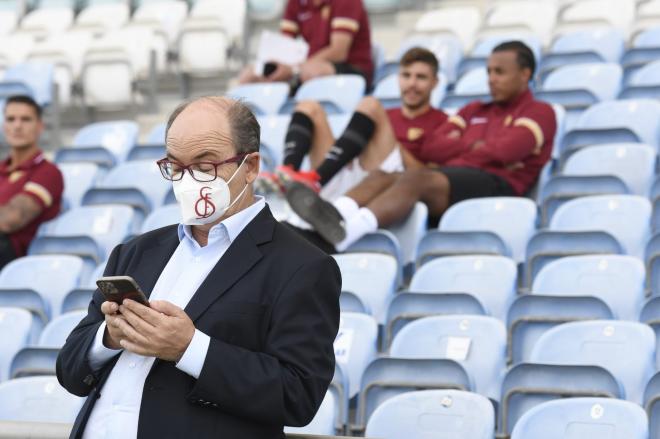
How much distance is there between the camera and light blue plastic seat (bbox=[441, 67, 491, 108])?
7.18 meters

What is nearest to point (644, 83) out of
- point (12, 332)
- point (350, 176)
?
point (350, 176)

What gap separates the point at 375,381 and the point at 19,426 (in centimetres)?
173

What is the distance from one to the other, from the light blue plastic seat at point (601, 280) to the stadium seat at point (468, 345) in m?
0.45

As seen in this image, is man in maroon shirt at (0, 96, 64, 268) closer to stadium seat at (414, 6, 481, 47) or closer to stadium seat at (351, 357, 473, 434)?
stadium seat at (351, 357, 473, 434)

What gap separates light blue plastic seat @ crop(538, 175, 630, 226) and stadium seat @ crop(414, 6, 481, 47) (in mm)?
3042

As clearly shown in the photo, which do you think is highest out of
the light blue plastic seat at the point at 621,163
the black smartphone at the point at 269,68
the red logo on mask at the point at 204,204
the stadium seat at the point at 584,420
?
the black smartphone at the point at 269,68

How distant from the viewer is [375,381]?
4.12 meters

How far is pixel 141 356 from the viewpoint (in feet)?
8.07

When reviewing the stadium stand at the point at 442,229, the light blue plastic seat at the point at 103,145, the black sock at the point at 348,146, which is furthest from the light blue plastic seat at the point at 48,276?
the light blue plastic seat at the point at 103,145

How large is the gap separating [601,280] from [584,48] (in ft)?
11.3

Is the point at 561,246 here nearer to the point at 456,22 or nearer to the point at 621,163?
the point at 621,163

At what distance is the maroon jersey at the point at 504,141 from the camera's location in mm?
6059

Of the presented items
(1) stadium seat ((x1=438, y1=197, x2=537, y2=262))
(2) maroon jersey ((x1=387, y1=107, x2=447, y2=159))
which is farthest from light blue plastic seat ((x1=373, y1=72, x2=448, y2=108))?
(1) stadium seat ((x1=438, y1=197, x2=537, y2=262))

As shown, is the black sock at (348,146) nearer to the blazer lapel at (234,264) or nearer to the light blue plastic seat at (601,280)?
the light blue plastic seat at (601,280)
